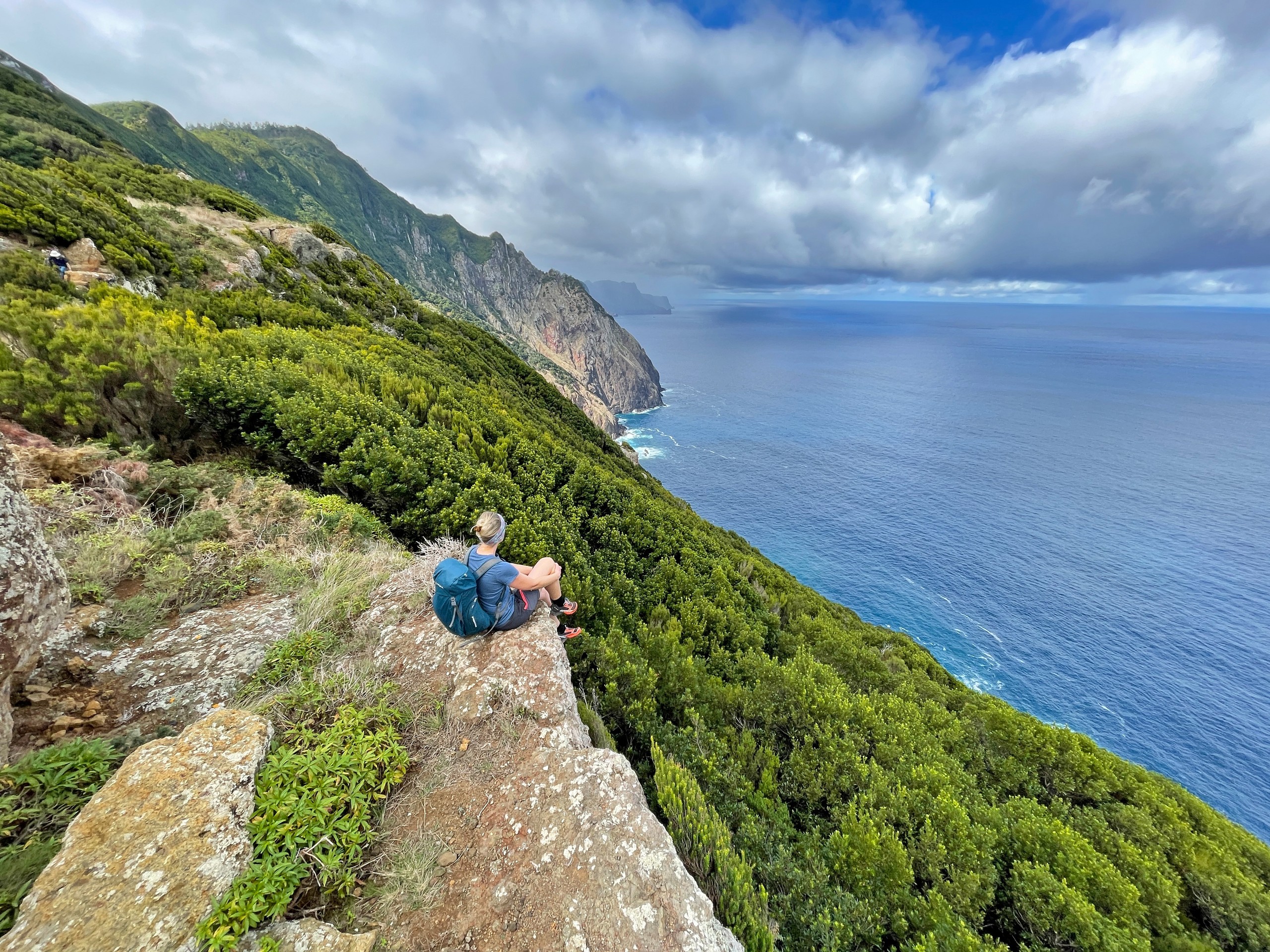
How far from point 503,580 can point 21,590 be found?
419 cm

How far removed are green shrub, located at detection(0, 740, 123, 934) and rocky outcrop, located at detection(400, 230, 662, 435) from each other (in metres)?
92.0

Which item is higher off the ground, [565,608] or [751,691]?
[565,608]

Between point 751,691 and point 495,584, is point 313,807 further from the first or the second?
point 751,691

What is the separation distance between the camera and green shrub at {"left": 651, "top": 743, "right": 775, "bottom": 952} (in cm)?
401

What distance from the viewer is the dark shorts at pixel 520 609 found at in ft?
20.5

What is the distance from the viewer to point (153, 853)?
311cm

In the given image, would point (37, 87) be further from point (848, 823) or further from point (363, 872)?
point (848, 823)

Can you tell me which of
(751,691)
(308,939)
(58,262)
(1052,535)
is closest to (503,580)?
(308,939)

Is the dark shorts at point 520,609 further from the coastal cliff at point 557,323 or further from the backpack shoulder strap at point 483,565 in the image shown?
the coastal cliff at point 557,323

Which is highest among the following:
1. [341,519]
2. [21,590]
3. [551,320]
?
[551,320]

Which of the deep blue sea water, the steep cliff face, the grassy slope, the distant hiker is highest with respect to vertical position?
the steep cliff face

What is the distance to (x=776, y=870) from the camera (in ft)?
17.9

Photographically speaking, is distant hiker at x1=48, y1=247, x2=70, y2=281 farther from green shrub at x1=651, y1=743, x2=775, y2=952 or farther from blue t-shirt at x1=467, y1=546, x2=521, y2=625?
green shrub at x1=651, y1=743, x2=775, y2=952

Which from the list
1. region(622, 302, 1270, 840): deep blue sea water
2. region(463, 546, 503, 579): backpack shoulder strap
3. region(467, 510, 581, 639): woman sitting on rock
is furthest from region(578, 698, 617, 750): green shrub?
region(622, 302, 1270, 840): deep blue sea water
